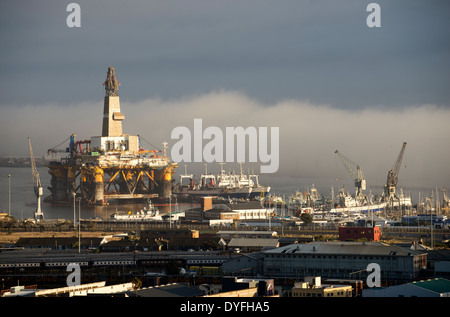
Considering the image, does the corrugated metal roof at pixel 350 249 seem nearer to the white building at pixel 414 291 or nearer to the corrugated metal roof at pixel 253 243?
the corrugated metal roof at pixel 253 243

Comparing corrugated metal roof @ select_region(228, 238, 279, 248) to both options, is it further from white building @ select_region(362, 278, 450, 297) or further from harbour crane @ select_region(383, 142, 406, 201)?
harbour crane @ select_region(383, 142, 406, 201)

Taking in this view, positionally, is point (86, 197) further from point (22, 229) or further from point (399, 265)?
point (399, 265)

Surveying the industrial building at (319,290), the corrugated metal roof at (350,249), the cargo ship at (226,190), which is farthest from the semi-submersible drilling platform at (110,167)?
the industrial building at (319,290)

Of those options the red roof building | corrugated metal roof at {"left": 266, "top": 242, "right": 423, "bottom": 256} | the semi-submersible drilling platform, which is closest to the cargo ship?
the semi-submersible drilling platform

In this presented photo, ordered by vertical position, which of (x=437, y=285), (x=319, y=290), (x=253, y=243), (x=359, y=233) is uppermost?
(x=359, y=233)

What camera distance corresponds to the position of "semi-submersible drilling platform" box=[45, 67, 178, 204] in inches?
5089

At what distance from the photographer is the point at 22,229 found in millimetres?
80875

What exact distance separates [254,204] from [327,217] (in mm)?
8096

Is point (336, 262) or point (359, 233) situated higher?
point (359, 233)

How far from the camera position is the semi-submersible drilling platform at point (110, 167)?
5089 inches

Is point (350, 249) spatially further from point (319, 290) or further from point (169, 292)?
point (169, 292)

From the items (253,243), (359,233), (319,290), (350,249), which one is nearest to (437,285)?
(319,290)

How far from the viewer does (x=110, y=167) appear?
427 feet
